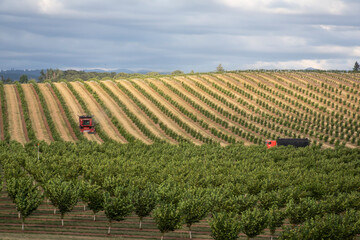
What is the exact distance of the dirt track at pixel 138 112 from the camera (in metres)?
108

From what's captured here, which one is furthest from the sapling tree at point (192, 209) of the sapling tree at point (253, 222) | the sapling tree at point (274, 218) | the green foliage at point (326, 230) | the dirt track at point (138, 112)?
the dirt track at point (138, 112)

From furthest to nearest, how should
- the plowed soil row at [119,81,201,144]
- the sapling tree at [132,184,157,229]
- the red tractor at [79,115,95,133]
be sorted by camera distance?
the plowed soil row at [119,81,201,144], the red tractor at [79,115,95,133], the sapling tree at [132,184,157,229]

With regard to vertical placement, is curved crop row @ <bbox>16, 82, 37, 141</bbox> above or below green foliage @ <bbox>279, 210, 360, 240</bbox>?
above

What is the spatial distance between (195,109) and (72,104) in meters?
36.0

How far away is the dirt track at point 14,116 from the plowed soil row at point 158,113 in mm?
35966

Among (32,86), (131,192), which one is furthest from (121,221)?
(32,86)

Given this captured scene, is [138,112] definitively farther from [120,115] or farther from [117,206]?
[117,206]

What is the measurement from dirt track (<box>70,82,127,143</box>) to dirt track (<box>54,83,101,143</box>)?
2.86 metres

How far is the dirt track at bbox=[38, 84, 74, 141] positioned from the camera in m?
103

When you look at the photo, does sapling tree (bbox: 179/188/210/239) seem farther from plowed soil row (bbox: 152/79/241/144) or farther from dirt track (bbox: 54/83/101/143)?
plowed soil row (bbox: 152/79/241/144)

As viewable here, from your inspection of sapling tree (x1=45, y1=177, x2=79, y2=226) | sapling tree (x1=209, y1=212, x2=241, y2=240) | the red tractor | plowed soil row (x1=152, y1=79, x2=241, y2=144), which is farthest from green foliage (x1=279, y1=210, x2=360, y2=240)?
the red tractor

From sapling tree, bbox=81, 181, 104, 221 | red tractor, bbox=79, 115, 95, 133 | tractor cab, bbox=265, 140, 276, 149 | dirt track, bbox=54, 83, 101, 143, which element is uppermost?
dirt track, bbox=54, 83, 101, 143

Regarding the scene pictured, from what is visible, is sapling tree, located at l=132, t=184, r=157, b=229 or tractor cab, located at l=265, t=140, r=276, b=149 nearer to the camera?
sapling tree, located at l=132, t=184, r=157, b=229

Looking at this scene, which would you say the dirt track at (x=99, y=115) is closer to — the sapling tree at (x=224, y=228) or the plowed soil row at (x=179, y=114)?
the plowed soil row at (x=179, y=114)
